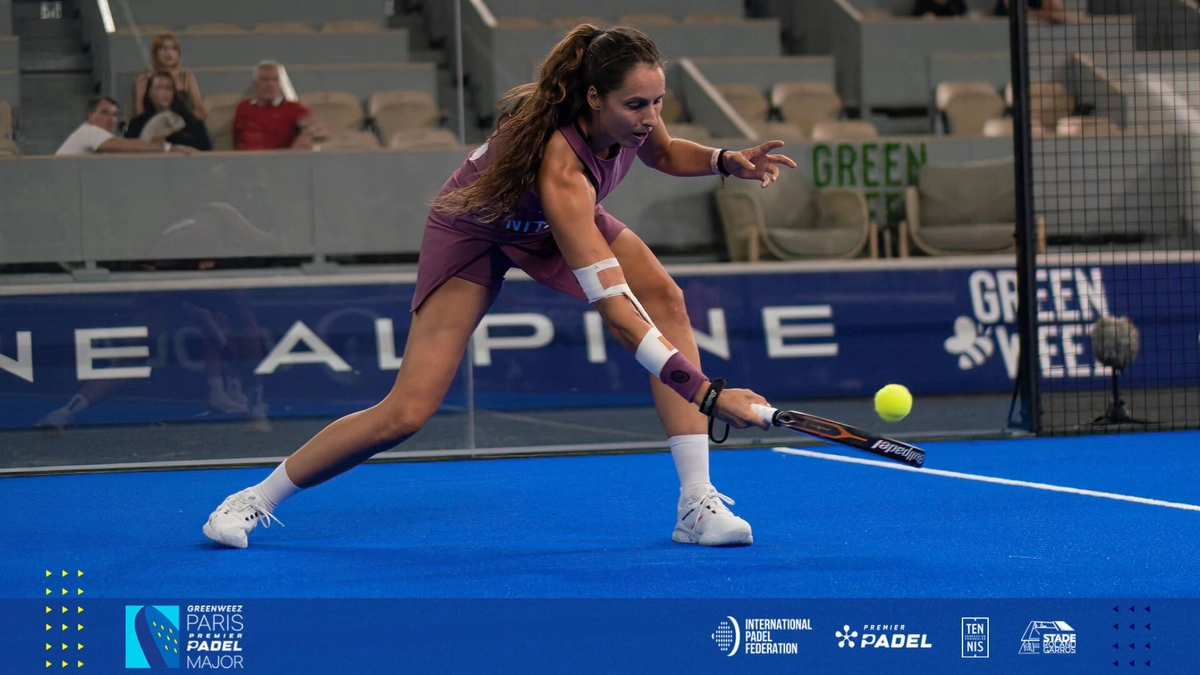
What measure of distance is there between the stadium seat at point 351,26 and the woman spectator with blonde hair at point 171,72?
0.69 meters

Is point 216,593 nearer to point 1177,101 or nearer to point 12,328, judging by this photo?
point 12,328

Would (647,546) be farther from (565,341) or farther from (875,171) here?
(875,171)

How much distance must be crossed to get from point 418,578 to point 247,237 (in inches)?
125

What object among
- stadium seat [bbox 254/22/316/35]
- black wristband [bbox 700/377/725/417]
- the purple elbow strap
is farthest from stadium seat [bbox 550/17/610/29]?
black wristband [bbox 700/377/725/417]

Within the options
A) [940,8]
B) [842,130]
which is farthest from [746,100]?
[940,8]

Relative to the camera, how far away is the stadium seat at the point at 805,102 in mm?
7707

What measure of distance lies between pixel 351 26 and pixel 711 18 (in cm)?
240

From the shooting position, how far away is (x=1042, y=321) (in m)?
7.44

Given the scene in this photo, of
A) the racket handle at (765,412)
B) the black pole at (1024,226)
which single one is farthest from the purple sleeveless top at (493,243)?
the black pole at (1024,226)

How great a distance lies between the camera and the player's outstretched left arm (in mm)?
4020

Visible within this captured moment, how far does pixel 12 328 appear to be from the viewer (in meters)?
6.10

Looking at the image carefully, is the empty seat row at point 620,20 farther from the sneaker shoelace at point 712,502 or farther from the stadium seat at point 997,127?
the sneaker shoelace at point 712,502

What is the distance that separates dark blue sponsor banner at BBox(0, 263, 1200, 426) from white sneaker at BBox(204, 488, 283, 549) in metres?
2.29

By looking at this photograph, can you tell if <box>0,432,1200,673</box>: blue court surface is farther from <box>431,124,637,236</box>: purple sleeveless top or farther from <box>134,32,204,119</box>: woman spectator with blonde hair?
<box>134,32,204,119</box>: woman spectator with blonde hair
